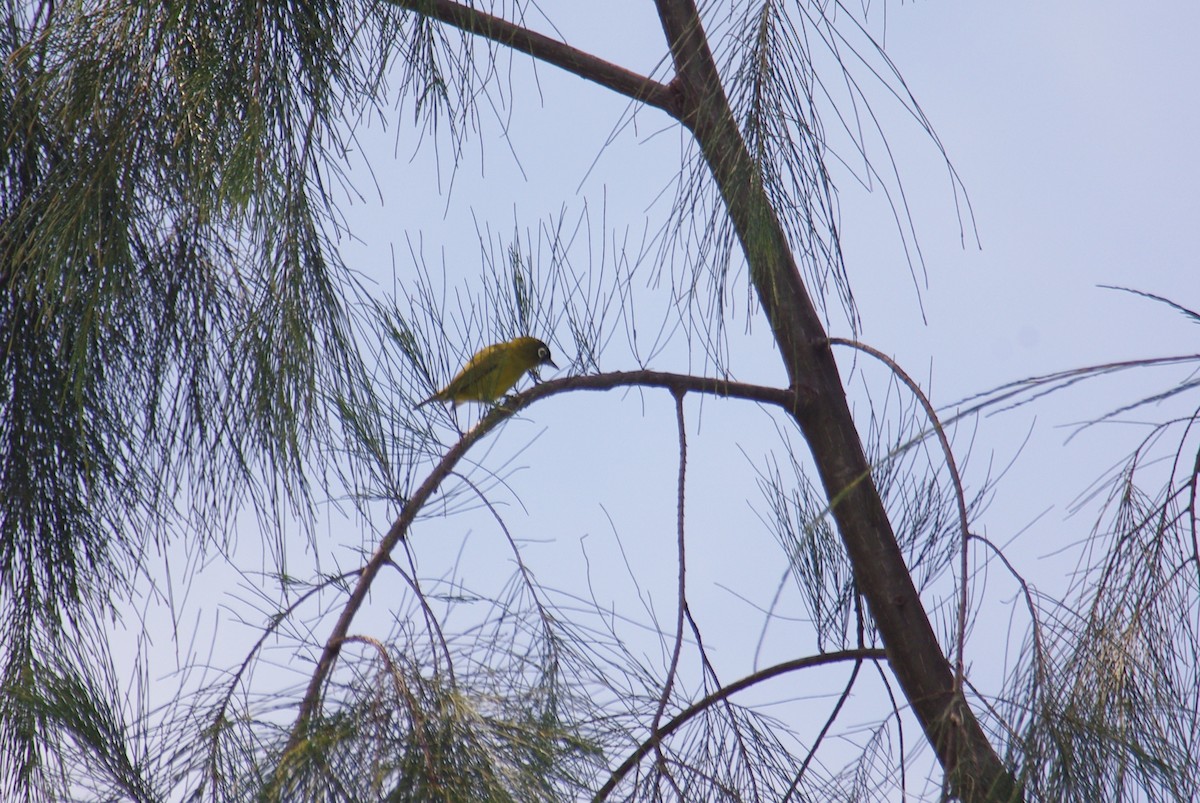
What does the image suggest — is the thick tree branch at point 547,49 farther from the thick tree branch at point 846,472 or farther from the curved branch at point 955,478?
the curved branch at point 955,478

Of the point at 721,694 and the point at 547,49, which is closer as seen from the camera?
the point at 721,694

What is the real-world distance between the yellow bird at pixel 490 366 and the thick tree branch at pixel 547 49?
407mm

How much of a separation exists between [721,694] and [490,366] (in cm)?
55

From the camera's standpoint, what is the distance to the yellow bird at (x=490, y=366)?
1769 millimetres

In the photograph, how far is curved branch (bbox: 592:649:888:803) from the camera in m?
1.52

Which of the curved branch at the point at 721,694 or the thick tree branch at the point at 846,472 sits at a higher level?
the thick tree branch at the point at 846,472

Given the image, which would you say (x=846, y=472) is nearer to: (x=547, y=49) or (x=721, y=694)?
(x=721, y=694)

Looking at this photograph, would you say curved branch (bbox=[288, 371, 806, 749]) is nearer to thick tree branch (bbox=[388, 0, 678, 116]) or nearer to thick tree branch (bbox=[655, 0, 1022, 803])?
thick tree branch (bbox=[655, 0, 1022, 803])

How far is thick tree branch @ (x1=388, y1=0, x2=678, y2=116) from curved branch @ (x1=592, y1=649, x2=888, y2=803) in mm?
791

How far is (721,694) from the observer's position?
1.72 metres

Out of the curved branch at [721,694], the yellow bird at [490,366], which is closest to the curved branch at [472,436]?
the yellow bird at [490,366]

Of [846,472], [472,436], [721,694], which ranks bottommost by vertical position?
[721,694]

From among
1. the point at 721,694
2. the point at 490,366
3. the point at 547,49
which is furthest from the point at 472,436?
the point at 547,49

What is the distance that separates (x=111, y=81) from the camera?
1.57 m
